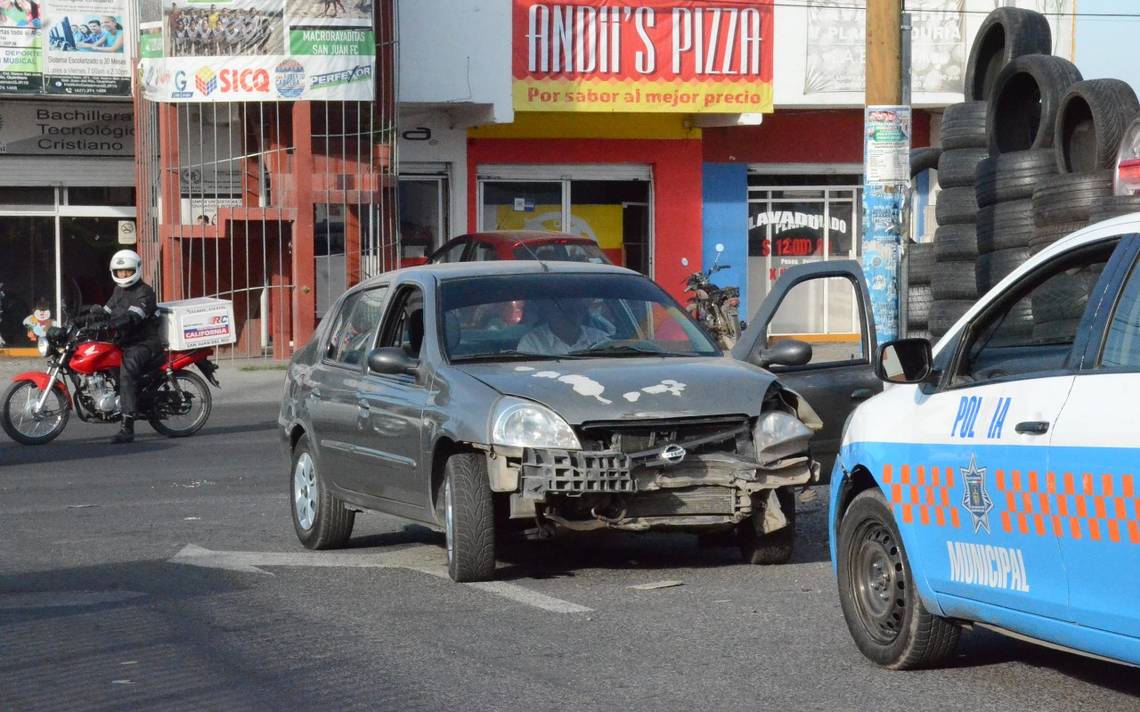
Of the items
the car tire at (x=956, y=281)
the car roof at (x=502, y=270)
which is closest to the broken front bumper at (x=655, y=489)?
the car roof at (x=502, y=270)

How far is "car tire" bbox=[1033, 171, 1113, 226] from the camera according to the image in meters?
13.4

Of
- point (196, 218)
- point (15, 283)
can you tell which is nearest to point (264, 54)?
point (196, 218)

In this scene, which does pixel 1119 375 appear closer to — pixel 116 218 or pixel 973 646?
pixel 973 646

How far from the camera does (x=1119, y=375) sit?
4988 millimetres

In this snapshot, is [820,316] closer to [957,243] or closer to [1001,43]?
[1001,43]

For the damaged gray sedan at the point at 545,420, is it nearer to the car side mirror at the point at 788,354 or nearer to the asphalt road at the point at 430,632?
the car side mirror at the point at 788,354

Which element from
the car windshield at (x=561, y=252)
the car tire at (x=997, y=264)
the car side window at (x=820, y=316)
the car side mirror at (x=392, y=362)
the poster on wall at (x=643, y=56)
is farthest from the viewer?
the car side window at (x=820, y=316)

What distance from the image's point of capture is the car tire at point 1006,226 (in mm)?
14641

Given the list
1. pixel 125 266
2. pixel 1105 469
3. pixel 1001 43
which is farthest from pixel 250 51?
pixel 1105 469

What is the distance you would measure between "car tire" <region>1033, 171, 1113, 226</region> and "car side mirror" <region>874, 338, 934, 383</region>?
7.76 meters

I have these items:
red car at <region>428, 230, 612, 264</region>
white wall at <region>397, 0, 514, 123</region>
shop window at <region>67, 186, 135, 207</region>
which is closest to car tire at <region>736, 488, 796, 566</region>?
red car at <region>428, 230, 612, 264</region>

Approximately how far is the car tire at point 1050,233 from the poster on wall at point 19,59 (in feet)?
48.8

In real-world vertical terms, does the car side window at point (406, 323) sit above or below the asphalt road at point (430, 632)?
above

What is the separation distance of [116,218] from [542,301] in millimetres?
18044
